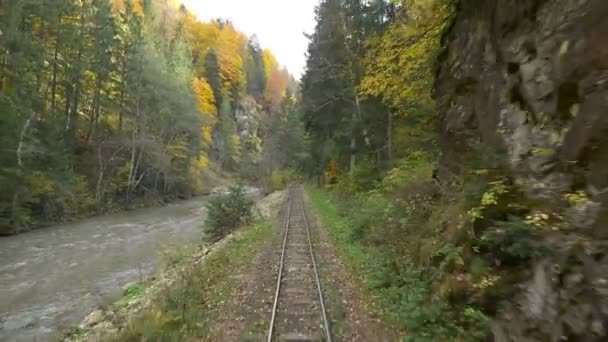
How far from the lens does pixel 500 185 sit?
219 inches

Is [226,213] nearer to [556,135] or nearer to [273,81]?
[556,135]

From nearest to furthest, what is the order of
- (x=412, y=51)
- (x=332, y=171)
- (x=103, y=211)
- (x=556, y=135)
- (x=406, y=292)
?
(x=556, y=135) < (x=406, y=292) < (x=412, y=51) < (x=103, y=211) < (x=332, y=171)

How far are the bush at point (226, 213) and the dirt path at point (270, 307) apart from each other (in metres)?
7.11

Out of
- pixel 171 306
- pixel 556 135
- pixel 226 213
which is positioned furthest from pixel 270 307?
pixel 226 213

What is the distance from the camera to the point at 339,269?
32.6 ft

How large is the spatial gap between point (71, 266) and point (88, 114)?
2298cm

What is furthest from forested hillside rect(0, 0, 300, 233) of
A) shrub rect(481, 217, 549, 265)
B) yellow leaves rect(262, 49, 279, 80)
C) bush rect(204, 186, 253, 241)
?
yellow leaves rect(262, 49, 279, 80)

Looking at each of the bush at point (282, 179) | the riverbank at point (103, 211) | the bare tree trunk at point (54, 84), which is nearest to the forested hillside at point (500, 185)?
the riverbank at point (103, 211)

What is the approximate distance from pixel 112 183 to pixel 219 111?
1425 inches

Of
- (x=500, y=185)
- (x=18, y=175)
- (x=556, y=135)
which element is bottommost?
(x=500, y=185)

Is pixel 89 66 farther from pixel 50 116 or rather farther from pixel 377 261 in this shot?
pixel 377 261

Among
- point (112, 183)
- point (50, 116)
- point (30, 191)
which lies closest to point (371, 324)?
point (30, 191)

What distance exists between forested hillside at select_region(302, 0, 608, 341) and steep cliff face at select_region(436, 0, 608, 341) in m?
0.02

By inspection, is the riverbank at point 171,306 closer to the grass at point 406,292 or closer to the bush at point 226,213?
the grass at point 406,292
